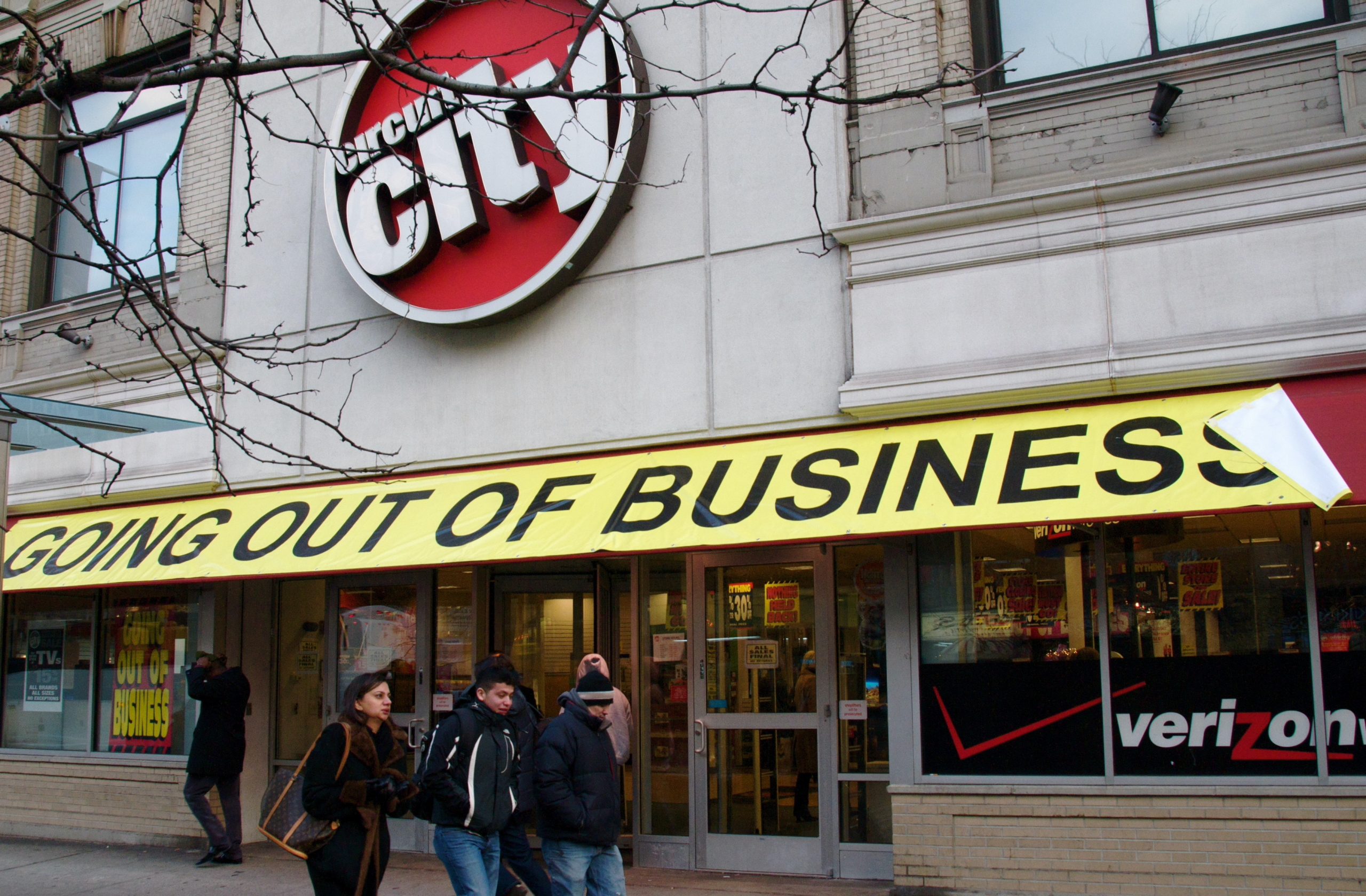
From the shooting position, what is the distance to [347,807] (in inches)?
206

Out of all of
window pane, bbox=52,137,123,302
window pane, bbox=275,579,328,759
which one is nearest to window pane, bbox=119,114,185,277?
window pane, bbox=52,137,123,302

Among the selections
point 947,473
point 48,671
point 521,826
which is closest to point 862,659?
point 947,473

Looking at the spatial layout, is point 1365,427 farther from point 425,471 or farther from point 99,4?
point 99,4

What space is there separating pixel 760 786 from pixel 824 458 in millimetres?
2603

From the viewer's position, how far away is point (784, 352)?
27.3 feet

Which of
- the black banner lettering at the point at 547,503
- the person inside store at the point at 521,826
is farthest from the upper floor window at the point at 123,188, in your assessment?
the person inside store at the point at 521,826

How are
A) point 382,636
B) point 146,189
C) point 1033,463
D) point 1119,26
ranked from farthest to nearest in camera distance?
point 146,189 < point 382,636 < point 1119,26 < point 1033,463

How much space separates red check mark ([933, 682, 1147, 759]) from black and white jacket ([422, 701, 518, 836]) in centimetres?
307

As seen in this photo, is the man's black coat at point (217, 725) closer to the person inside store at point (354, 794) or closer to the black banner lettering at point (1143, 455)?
the person inside store at point (354, 794)

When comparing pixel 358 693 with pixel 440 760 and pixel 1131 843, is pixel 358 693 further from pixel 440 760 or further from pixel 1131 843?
pixel 1131 843

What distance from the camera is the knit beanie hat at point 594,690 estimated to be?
20.4ft

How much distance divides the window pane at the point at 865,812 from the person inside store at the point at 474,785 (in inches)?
119

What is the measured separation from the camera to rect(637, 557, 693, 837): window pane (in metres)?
8.93

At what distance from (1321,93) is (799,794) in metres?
5.86
